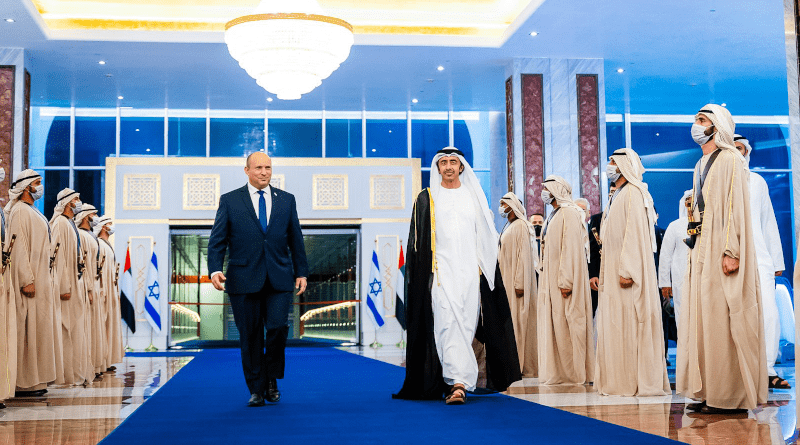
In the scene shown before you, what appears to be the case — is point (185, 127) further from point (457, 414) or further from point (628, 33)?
point (457, 414)

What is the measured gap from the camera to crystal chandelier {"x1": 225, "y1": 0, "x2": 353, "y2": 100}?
8078 millimetres

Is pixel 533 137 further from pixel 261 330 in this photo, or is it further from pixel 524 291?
pixel 261 330

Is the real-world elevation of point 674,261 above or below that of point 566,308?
above

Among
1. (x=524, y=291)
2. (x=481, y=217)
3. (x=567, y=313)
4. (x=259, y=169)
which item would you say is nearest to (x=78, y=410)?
(x=259, y=169)

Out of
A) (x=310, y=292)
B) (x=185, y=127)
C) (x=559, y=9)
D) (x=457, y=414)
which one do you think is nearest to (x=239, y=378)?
(x=457, y=414)

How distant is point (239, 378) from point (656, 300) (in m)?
3.48

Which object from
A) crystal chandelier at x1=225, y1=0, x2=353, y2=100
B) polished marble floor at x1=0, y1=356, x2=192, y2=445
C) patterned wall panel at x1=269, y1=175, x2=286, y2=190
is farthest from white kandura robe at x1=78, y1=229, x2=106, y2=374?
patterned wall panel at x1=269, y1=175, x2=286, y2=190

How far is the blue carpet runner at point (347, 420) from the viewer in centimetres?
342

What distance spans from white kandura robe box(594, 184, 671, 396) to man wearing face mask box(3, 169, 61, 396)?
3.93m

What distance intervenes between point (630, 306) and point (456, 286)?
1.22 meters

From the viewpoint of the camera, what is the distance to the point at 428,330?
16.7 feet

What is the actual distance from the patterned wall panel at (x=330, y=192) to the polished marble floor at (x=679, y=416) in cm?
847

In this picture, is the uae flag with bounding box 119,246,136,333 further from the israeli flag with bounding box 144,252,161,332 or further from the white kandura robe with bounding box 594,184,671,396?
the white kandura robe with bounding box 594,184,671,396

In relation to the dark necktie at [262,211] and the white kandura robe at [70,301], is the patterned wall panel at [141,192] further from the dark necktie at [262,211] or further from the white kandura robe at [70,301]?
the dark necktie at [262,211]
